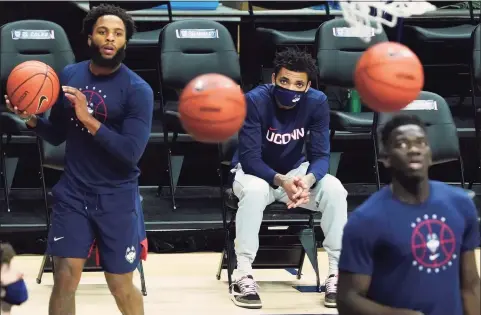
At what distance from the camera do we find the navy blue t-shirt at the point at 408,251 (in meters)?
3.27

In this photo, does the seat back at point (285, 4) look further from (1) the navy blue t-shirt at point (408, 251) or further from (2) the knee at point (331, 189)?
(1) the navy blue t-shirt at point (408, 251)

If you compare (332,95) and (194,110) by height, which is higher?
(194,110)

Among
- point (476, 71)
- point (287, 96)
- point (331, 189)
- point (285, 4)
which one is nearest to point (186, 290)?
point (331, 189)

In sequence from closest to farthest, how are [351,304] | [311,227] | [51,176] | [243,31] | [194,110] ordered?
[351,304] < [194,110] < [311,227] < [51,176] < [243,31]

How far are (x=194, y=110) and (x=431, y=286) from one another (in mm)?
1189

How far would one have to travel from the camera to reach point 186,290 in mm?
5797

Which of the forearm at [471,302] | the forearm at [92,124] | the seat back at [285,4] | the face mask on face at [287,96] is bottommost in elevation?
the forearm at [471,302]

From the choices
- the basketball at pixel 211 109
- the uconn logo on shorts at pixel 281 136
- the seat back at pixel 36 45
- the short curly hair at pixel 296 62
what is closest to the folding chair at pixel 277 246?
the uconn logo on shorts at pixel 281 136

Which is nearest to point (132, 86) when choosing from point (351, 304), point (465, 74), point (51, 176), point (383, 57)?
point (383, 57)

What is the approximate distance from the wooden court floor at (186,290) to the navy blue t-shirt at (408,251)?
2070mm

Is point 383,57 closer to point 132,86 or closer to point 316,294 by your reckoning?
point 132,86

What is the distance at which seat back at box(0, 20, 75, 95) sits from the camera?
651cm

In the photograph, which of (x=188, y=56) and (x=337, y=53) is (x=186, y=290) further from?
(x=337, y=53)

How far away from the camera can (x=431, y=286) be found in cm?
329
